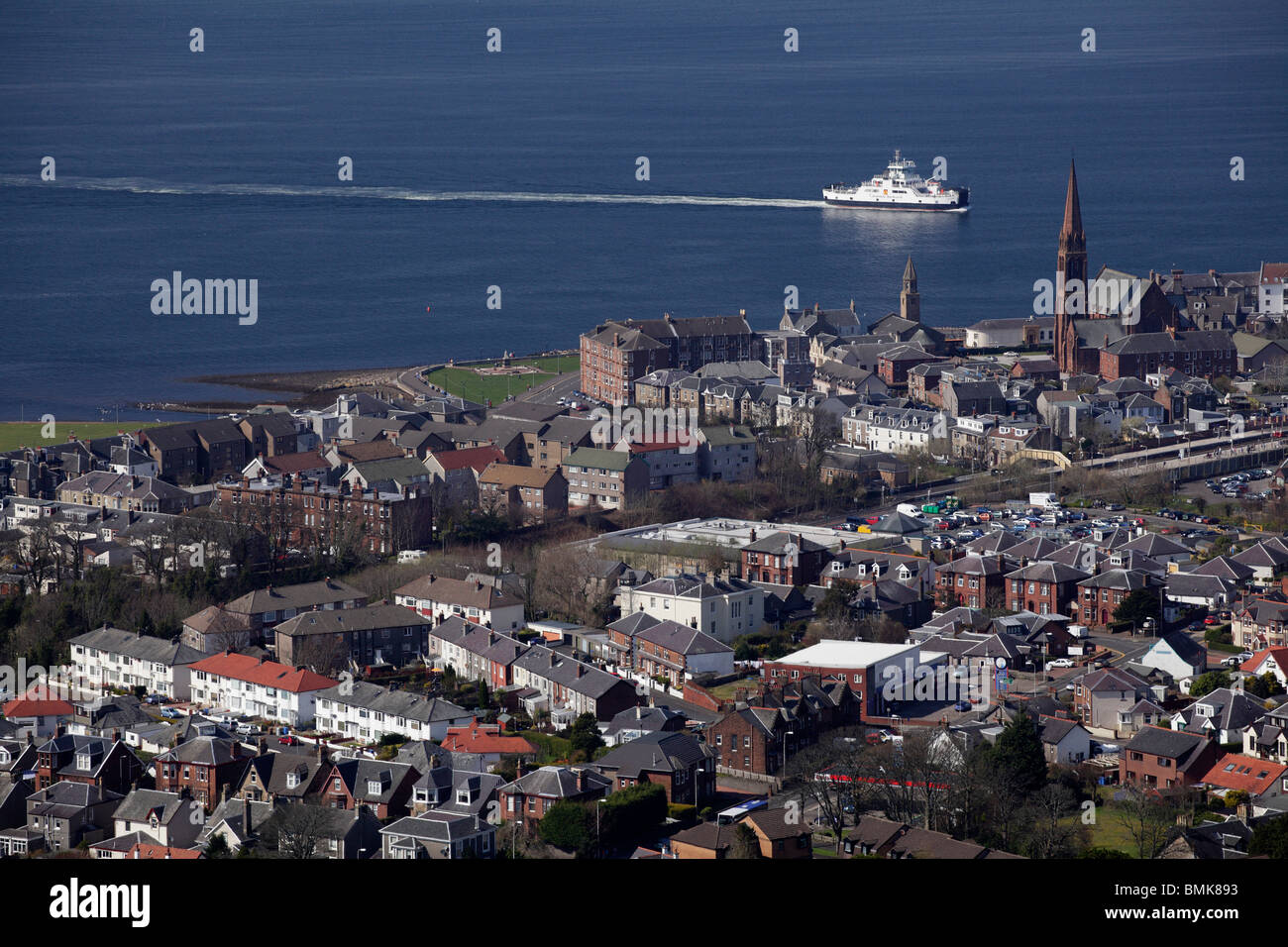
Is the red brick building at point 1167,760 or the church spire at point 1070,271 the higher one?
the church spire at point 1070,271

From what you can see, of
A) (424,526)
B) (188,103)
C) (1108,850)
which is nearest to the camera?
(1108,850)

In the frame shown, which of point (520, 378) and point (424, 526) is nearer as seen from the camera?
point (424, 526)

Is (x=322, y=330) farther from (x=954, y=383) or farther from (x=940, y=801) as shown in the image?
(x=940, y=801)

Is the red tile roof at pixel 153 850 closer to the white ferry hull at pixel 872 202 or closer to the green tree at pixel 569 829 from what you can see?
the green tree at pixel 569 829

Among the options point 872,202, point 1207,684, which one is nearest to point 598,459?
point 1207,684

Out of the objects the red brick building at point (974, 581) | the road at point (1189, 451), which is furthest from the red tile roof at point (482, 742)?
the road at point (1189, 451)

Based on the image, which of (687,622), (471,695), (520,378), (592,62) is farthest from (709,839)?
(592,62)

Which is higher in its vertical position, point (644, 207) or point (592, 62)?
point (592, 62)
